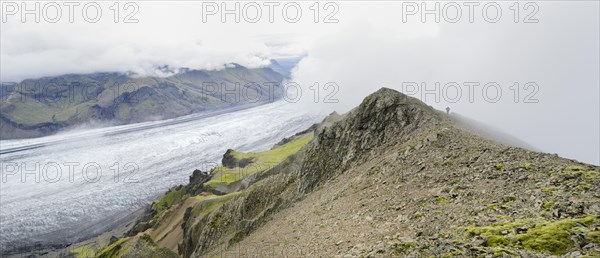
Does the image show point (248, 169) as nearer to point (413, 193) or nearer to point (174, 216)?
point (174, 216)

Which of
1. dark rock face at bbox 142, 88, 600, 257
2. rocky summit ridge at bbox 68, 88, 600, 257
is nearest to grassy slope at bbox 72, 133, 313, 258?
rocky summit ridge at bbox 68, 88, 600, 257

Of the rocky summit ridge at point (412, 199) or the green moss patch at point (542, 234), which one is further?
the rocky summit ridge at point (412, 199)

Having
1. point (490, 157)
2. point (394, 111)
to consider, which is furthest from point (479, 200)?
point (394, 111)

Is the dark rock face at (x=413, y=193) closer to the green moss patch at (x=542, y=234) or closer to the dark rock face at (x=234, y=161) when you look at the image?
the green moss patch at (x=542, y=234)

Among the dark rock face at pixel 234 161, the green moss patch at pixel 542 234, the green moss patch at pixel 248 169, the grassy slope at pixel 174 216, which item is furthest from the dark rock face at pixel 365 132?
the dark rock face at pixel 234 161

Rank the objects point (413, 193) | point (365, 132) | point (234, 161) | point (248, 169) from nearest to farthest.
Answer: point (413, 193) → point (365, 132) → point (248, 169) → point (234, 161)

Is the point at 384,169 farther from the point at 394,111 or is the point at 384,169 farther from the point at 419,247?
the point at 419,247

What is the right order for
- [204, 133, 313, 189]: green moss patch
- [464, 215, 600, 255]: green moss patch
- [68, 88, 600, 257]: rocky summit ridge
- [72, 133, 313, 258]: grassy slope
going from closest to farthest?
[464, 215, 600, 255]: green moss patch, [68, 88, 600, 257]: rocky summit ridge, [72, 133, 313, 258]: grassy slope, [204, 133, 313, 189]: green moss patch

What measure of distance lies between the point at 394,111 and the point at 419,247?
29.6 meters

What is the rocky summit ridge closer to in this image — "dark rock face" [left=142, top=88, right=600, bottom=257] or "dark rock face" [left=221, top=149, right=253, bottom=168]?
"dark rock face" [left=142, top=88, right=600, bottom=257]

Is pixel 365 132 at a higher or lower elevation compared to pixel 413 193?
higher

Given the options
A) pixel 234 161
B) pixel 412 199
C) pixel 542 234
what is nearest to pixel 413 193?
pixel 412 199

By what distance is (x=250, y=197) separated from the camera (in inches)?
2131

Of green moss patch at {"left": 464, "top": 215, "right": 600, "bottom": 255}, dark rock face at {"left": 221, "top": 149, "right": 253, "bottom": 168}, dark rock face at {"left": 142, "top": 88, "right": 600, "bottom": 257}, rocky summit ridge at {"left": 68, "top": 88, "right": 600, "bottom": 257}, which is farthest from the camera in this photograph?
dark rock face at {"left": 221, "top": 149, "right": 253, "bottom": 168}
